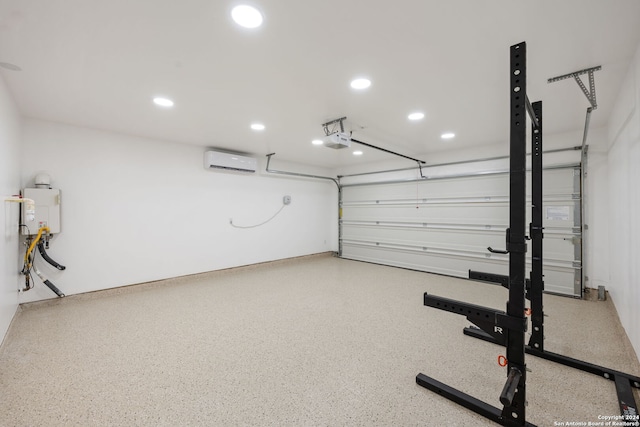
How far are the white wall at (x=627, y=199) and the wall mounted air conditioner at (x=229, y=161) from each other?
15.9ft

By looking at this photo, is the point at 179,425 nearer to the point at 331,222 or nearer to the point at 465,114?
the point at 465,114

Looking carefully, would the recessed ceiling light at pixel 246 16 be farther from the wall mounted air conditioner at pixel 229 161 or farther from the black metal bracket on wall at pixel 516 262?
the wall mounted air conditioner at pixel 229 161

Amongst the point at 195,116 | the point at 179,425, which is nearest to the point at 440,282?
the point at 179,425

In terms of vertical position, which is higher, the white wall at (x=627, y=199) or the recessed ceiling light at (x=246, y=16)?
the recessed ceiling light at (x=246, y=16)

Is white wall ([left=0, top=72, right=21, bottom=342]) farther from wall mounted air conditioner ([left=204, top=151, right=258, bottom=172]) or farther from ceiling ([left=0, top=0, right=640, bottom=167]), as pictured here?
wall mounted air conditioner ([left=204, top=151, right=258, bottom=172])

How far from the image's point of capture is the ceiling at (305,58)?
4.90 ft

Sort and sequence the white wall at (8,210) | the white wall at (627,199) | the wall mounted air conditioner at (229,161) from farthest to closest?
the wall mounted air conditioner at (229,161)
the white wall at (8,210)
the white wall at (627,199)

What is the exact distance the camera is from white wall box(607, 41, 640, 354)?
1.98 meters

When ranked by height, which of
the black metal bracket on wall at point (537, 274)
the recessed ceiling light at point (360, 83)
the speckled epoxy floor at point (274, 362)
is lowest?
the speckled epoxy floor at point (274, 362)

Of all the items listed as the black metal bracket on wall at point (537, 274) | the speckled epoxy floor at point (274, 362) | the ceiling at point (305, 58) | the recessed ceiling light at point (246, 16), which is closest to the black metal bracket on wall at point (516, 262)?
the speckled epoxy floor at point (274, 362)

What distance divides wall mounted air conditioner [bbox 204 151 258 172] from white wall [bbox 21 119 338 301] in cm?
19

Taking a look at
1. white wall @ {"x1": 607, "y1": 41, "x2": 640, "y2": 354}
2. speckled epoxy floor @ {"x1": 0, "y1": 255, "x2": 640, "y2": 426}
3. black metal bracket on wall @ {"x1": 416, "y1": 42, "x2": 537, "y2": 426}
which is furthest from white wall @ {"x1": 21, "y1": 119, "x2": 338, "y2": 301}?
white wall @ {"x1": 607, "y1": 41, "x2": 640, "y2": 354}

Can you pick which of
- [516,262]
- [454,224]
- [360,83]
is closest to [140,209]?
[360,83]

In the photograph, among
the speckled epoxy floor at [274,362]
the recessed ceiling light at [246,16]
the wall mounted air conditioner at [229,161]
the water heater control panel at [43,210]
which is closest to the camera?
the recessed ceiling light at [246,16]
